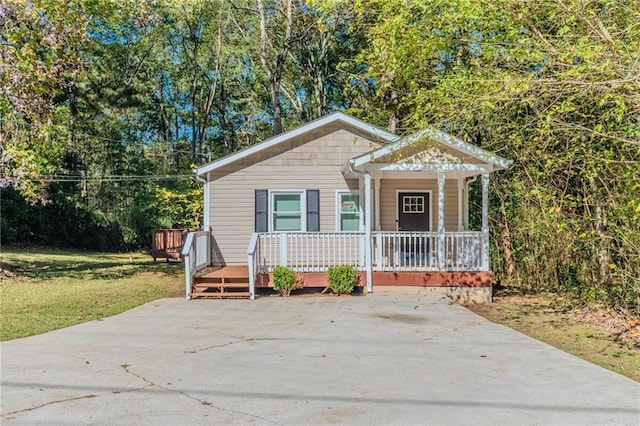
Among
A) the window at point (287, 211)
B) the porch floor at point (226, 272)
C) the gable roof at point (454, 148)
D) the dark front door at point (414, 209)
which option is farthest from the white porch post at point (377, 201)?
the porch floor at point (226, 272)

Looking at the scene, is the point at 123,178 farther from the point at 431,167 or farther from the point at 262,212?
the point at 431,167

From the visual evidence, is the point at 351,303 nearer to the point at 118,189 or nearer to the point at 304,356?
the point at 304,356

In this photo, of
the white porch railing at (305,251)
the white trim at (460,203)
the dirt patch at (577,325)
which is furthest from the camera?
the white trim at (460,203)

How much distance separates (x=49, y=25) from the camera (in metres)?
12.0

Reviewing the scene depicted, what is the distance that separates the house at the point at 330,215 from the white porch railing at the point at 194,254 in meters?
0.05

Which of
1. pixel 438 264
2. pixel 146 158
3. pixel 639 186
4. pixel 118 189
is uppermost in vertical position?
pixel 146 158

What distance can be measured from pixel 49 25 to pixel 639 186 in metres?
Result: 13.4

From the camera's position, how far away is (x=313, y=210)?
1165 cm

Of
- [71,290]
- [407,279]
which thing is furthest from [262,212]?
[71,290]

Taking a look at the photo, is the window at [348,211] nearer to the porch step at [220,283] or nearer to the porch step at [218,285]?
the porch step at [220,283]

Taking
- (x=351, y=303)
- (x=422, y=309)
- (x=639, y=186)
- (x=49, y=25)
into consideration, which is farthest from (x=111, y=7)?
(x=639, y=186)

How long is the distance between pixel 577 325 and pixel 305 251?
5689 mm

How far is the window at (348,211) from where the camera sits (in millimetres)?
11758

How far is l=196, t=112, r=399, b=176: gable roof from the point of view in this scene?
37.9 ft
